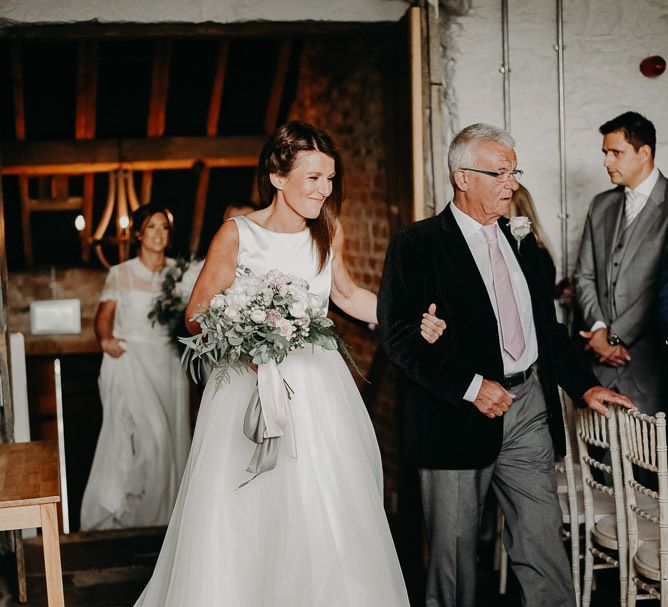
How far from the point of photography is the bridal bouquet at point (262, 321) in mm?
3238

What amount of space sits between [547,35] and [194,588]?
3288 millimetres

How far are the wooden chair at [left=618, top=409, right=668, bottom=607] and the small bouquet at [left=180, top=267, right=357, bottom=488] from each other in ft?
3.74

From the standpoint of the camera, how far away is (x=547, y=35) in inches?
195

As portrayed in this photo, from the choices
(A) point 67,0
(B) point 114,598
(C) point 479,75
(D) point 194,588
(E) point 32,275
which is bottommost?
(B) point 114,598

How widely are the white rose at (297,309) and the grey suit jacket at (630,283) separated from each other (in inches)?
73.6

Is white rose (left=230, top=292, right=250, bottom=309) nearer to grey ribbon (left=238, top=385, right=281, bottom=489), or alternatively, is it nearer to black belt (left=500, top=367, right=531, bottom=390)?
grey ribbon (left=238, top=385, right=281, bottom=489)

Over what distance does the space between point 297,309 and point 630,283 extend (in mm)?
1942

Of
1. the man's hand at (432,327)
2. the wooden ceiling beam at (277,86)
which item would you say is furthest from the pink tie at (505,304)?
the wooden ceiling beam at (277,86)

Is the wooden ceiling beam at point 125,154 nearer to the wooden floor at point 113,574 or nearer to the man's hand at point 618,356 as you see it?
the wooden floor at point 113,574

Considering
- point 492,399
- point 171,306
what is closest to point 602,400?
point 492,399

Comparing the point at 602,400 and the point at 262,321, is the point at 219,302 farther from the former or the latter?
the point at 602,400

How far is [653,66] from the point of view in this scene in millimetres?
4969

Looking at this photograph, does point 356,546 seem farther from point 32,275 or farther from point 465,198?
point 32,275

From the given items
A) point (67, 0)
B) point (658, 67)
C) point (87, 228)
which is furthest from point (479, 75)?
point (87, 228)
